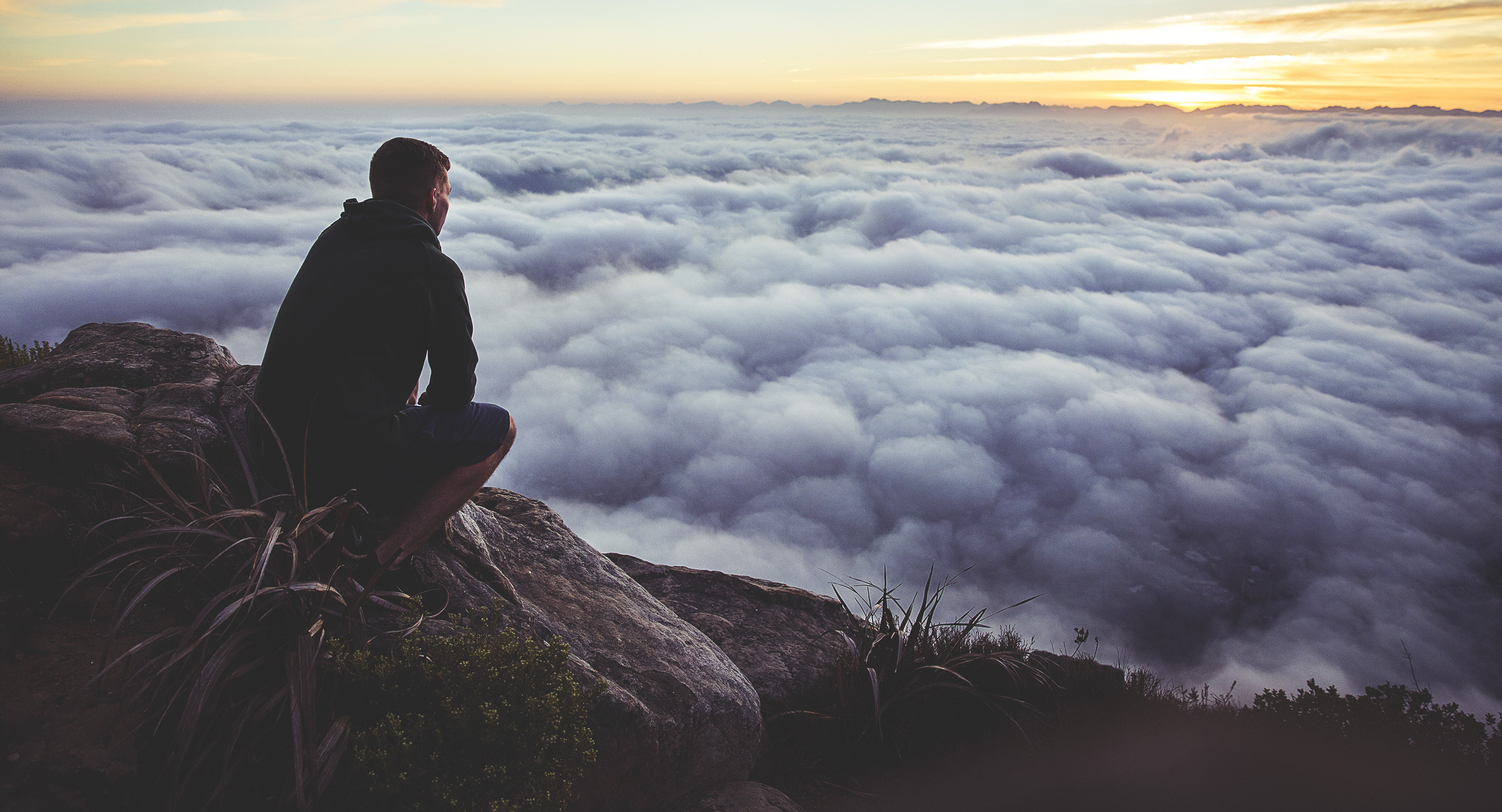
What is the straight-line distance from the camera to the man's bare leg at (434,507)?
8.30ft

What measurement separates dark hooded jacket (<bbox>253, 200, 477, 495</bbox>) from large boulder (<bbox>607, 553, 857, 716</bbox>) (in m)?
2.52

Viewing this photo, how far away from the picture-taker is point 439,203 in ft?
8.57

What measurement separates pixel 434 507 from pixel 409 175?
1.32m

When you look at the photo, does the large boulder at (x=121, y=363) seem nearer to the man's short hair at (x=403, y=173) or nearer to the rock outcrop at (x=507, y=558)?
the rock outcrop at (x=507, y=558)

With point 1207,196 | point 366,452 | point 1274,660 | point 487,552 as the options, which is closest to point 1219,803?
point 487,552

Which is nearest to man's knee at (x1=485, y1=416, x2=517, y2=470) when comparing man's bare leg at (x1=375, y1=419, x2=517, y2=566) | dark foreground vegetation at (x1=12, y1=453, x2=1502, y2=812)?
man's bare leg at (x1=375, y1=419, x2=517, y2=566)

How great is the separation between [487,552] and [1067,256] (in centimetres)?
10106

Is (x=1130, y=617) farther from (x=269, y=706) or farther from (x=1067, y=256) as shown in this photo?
(x=1067, y=256)

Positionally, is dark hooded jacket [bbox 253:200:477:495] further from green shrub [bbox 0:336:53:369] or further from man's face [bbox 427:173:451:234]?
green shrub [bbox 0:336:53:369]

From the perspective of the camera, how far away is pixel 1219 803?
3.86 m

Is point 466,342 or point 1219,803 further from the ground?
point 466,342

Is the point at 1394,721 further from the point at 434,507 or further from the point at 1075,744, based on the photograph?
the point at 434,507

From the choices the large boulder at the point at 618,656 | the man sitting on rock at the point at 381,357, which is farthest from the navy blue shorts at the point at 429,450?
the large boulder at the point at 618,656

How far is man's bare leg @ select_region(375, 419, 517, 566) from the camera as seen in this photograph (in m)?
2.53
